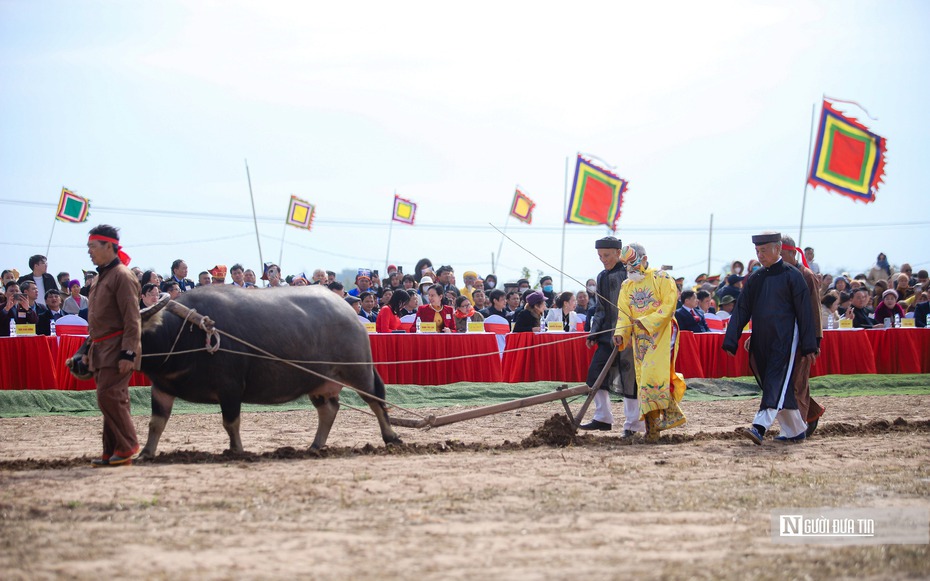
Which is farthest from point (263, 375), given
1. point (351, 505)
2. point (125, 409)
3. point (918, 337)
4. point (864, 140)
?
point (864, 140)

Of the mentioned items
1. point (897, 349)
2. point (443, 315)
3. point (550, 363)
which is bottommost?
point (550, 363)

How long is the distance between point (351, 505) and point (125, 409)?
2.78 meters

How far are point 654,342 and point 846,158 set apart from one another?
38.7 feet

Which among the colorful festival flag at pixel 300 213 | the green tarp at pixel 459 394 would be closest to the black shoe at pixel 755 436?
the green tarp at pixel 459 394

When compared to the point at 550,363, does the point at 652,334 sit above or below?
above

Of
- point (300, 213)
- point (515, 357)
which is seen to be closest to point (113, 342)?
point (515, 357)

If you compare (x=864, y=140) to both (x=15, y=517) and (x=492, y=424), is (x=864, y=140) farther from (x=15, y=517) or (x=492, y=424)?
(x=15, y=517)

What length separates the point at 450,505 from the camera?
20.0 feet

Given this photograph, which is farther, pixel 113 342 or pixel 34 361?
pixel 34 361

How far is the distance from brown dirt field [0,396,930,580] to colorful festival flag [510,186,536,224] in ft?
51.2

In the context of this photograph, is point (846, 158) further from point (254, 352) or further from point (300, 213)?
point (254, 352)

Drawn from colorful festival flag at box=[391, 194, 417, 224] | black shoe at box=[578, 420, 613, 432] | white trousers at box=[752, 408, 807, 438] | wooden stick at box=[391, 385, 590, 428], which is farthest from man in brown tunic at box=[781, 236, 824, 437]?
colorful festival flag at box=[391, 194, 417, 224]

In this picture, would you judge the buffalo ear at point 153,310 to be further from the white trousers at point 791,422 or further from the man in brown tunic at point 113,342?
the white trousers at point 791,422

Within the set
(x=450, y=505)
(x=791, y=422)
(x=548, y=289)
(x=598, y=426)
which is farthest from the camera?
(x=548, y=289)
